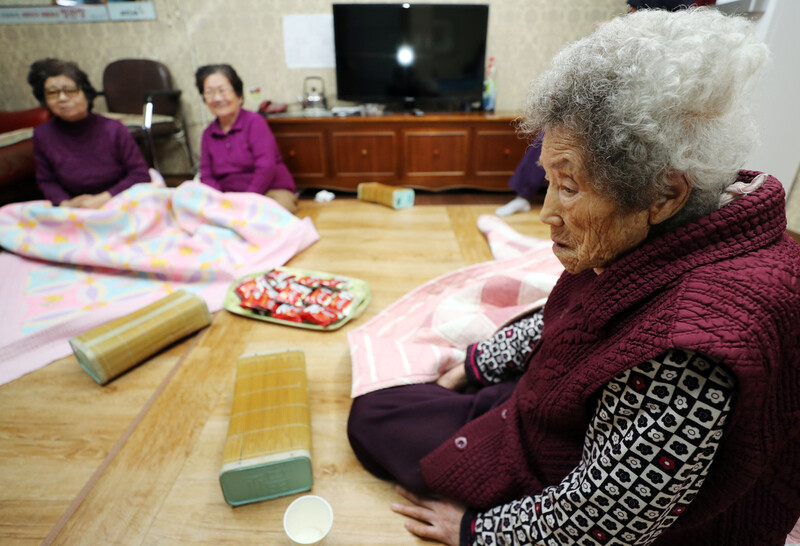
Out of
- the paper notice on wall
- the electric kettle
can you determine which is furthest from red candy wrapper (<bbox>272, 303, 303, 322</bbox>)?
the paper notice on wall

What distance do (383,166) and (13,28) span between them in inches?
126

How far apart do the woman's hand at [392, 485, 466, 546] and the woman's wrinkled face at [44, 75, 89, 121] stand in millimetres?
2386

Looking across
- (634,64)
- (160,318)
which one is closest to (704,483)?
(634,64)

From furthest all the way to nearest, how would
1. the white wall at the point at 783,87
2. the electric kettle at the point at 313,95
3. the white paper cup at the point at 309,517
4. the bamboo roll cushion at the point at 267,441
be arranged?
the electric kettle at the point at 313,95
the white wall at the point at 783,87
the bamboo roll cushion at the point at 267,441
the white paper cup at the point at 309,517

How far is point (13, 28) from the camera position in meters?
3.59

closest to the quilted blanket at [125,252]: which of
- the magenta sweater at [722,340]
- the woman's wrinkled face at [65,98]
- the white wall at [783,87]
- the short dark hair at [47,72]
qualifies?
the woman's wrinkled face at [65,98]

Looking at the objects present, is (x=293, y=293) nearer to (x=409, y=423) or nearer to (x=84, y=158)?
(x=409, y=423)

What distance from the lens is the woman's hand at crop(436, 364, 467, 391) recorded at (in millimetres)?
1178

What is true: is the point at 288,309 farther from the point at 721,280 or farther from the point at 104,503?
the point at 721,280

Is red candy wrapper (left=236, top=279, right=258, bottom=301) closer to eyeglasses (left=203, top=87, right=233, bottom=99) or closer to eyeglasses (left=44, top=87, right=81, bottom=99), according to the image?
eyeglasses (left=203, top=87, right=233, bottom=99)

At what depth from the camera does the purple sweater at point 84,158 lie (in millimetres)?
2268

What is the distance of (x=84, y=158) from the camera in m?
2.32

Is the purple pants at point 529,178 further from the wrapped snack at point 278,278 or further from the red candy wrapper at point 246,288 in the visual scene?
the red candy wrapper at point 246,288

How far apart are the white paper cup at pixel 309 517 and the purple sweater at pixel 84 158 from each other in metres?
2.13
